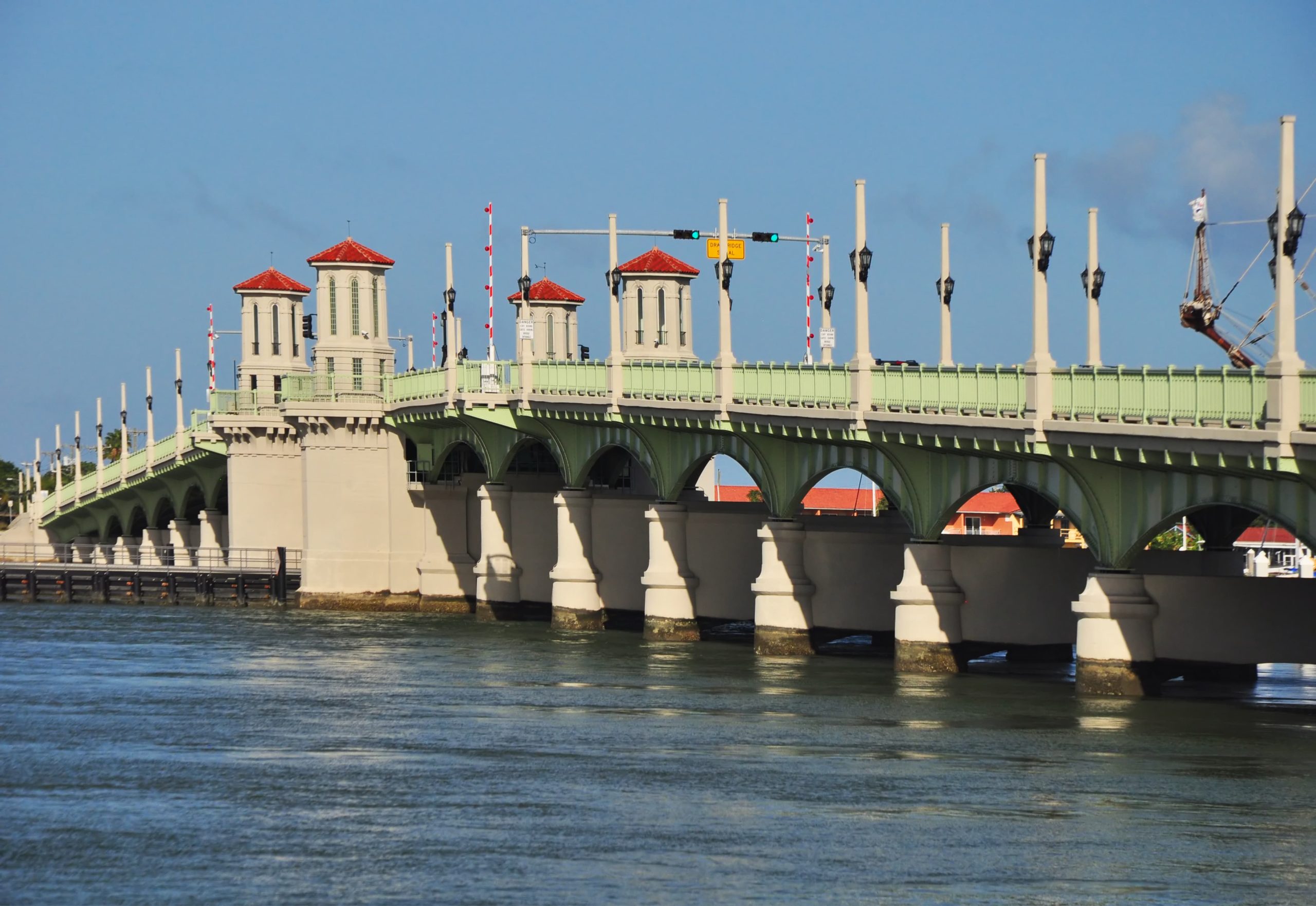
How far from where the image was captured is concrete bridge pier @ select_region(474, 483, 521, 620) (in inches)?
3575

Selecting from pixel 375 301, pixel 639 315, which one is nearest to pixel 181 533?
pixel 375 301

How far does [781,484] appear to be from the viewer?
71188mm

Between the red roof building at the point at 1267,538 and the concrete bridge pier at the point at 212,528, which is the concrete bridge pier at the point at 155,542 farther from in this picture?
the red roof building at the point at 1267,538

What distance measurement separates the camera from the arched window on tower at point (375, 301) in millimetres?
97000

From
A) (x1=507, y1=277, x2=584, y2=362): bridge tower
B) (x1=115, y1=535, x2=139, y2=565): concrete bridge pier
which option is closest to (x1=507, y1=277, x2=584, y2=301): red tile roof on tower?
(x1=507, y1=277, x2=584, y2=362): bridge tower

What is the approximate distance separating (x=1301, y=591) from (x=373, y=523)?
4946 centimetres

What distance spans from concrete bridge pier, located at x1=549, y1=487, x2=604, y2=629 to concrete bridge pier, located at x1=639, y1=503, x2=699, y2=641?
5725mm

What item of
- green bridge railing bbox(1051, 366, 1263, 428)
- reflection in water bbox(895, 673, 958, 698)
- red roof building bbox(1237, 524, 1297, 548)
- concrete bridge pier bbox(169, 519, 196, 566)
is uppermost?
green bridge railing bbox(1051, 366, 1263, 428)

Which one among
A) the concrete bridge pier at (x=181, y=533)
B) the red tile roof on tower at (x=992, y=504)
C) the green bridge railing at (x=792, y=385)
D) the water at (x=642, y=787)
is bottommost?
the water at (x=642, y=787)

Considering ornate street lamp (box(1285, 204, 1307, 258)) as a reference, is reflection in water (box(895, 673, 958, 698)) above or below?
below

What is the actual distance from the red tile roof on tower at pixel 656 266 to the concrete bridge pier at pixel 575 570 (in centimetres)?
1640

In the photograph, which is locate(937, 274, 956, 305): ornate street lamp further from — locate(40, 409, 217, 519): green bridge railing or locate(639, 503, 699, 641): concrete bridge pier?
locate(40, 409, 217, 519): green bridge railing

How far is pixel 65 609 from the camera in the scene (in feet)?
329

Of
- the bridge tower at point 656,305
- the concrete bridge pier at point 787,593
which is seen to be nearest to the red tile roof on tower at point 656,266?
the bridge tower at point 656,305
